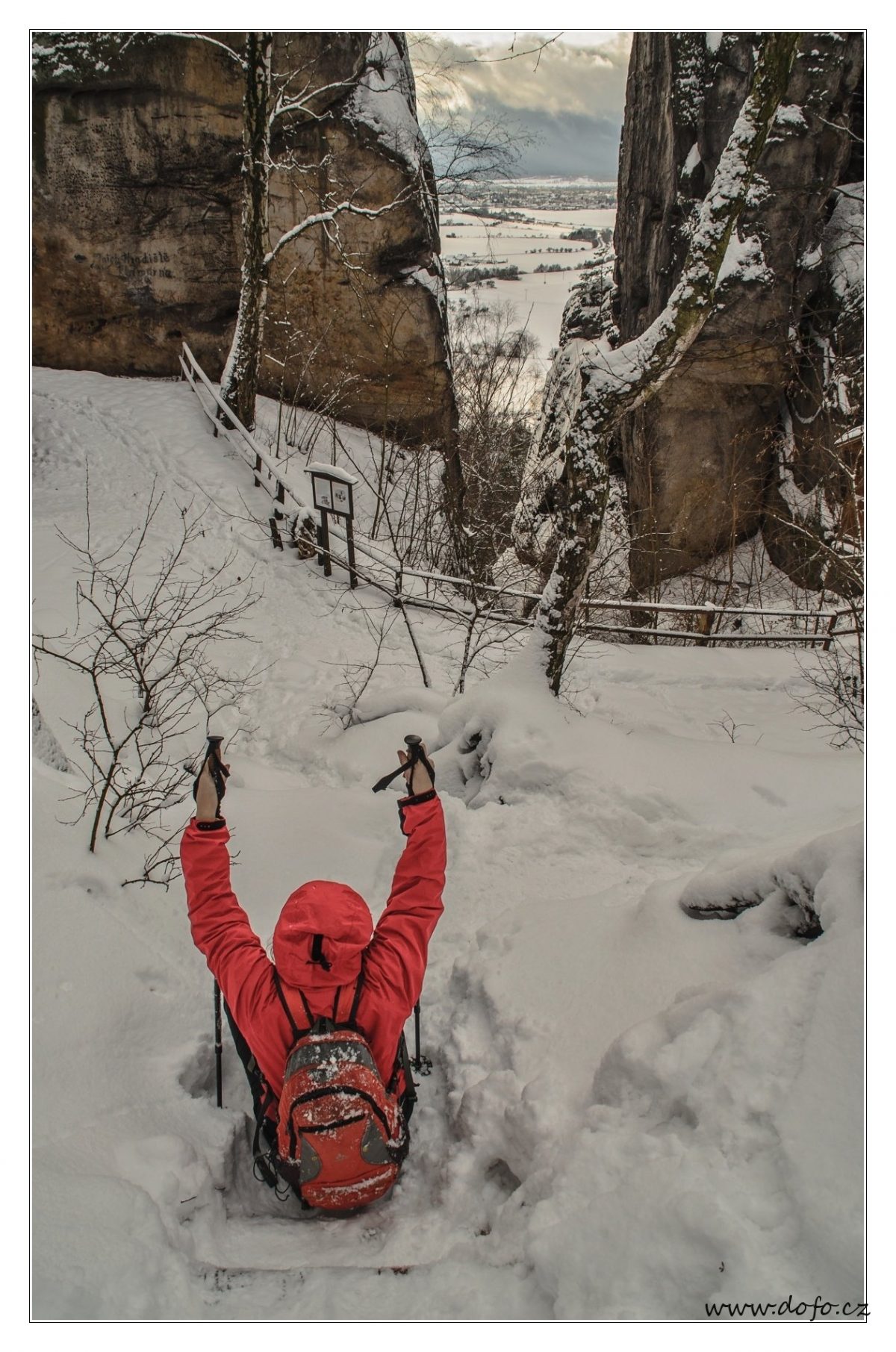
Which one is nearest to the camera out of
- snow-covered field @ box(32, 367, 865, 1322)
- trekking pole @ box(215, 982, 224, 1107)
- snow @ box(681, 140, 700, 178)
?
snow-covered field @ box(32, 367, 865, 1322)

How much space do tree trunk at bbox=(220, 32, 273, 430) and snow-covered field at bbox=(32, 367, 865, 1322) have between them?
6909mm

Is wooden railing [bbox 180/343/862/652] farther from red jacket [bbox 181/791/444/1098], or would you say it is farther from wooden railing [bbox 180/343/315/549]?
red jacket [bbox 181/791/444/1098]

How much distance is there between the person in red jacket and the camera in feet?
8.20

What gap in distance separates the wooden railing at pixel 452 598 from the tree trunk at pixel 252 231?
419 millimetres

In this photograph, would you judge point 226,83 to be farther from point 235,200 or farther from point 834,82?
point 834,82

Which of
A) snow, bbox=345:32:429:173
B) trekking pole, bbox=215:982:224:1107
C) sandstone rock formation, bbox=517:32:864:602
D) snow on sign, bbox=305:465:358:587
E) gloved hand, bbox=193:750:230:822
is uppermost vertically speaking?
snow, bbox=345:32:429:173

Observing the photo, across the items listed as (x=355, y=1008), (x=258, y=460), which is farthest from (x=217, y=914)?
(x=258, y=460)

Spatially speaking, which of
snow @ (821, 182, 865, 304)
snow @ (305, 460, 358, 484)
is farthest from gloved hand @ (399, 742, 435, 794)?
snow @ (821, 182, 865, 304)

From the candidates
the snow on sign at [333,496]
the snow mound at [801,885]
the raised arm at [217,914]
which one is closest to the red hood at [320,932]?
the raised arm at [217,914]

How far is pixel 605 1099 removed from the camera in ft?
8.95

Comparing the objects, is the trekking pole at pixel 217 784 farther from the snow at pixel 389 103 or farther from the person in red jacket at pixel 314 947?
the snow at pixel 389 103

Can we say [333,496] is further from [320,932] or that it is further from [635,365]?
[320,932]

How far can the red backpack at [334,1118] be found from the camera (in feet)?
8.07

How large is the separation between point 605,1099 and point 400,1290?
91 cm
